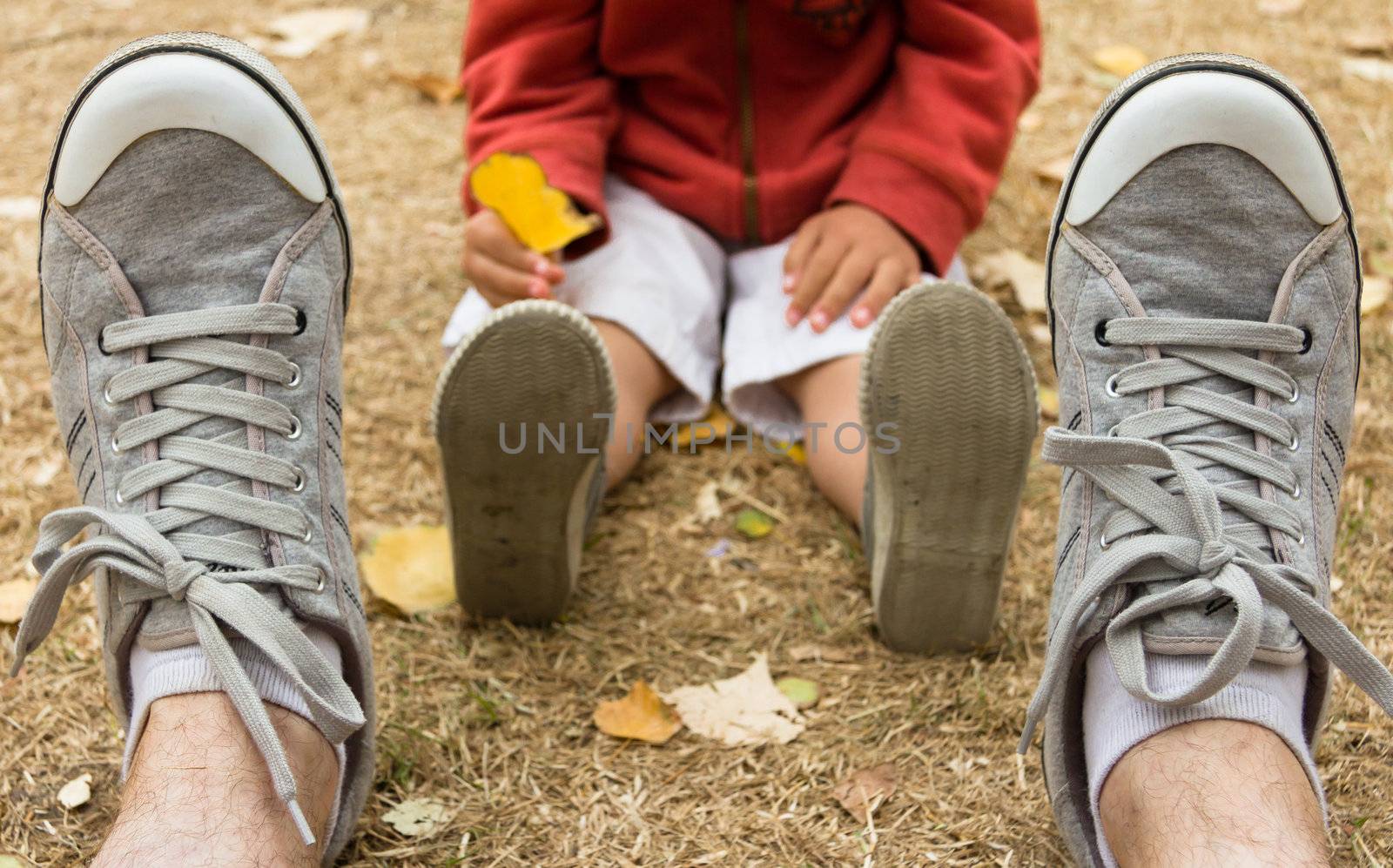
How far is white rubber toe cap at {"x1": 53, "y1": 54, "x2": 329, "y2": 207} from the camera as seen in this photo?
1065 mm

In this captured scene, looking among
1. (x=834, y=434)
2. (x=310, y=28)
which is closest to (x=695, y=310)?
(x=834, y=434)

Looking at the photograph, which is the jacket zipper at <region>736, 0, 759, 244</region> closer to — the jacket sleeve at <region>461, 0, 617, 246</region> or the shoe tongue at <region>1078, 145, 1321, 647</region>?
the jacket sleeve at <region>461, 0, 617, 246</region>

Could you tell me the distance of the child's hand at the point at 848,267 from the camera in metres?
1.46

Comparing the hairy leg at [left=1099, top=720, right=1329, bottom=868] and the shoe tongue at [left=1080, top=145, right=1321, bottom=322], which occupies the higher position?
the shoe tongue at [left=1080, top=145, right=1321, bottom=322]

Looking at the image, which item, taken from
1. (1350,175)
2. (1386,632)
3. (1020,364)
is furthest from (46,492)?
(1350,175)

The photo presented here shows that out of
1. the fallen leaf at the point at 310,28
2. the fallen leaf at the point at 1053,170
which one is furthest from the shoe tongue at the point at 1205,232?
the fallen leaf at the point at 310,28

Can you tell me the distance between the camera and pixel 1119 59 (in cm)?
242

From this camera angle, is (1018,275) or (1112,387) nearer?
(1112,387)

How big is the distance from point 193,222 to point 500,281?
0.42m

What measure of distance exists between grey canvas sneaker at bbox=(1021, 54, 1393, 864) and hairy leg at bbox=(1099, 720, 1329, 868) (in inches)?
2.8

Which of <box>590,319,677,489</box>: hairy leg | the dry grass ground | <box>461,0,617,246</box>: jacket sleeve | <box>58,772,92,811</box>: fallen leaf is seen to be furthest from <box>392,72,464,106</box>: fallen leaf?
<box>58,772,92,811</box>: fallen leaf

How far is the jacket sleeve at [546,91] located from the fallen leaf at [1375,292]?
3.51 feet

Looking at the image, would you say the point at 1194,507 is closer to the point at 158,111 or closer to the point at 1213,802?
the point at 1213,802

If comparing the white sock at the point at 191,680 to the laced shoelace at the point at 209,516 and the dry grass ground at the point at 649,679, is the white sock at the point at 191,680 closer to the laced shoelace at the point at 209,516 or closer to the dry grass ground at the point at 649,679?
the laced shoelace at the point at 209,516
